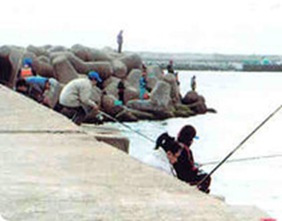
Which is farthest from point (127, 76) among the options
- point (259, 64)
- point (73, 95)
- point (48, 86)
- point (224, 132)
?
point (259, 64)

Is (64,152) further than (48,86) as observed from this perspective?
No

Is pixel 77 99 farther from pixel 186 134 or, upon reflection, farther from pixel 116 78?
pixel 116 78

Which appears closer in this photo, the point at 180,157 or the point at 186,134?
the point at 180,157

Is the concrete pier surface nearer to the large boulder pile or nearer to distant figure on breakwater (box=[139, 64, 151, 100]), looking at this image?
the large boulder pile

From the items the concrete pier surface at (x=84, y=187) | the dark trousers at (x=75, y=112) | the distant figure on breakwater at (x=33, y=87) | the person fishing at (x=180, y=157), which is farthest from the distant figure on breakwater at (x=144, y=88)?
the concrete pier surface at (x=84, y=187)

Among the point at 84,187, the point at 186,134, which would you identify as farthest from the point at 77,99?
the point at 84,187

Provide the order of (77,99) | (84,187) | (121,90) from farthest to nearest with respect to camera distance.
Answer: (121,90)
(77,99)
(84,187)

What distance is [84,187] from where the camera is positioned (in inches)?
120

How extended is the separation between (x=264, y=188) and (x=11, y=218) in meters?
10.4

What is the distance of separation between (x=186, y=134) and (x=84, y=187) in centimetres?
294

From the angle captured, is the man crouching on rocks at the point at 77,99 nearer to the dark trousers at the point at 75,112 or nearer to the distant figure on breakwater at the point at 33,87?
the dark trousers at the point at 75,112

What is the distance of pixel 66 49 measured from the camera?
94.0ft

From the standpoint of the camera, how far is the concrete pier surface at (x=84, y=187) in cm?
263

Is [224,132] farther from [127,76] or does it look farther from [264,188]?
[264,188]
